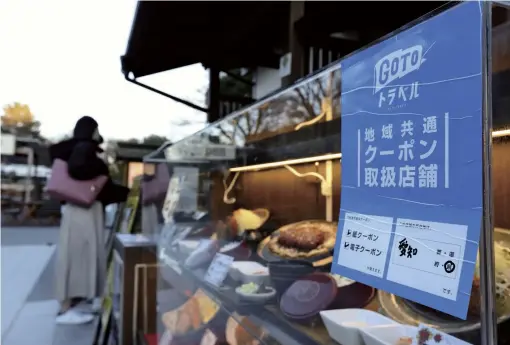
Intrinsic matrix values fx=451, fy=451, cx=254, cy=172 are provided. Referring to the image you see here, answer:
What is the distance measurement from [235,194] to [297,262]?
0.82m

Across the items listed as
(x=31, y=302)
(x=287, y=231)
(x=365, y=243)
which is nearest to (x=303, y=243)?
(x=287, y=231)

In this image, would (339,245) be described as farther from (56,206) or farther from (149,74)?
(56,206)

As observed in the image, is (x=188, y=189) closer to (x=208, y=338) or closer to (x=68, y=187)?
(x=208, y=338)

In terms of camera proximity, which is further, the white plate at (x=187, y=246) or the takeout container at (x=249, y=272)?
the white plate at (x=187, y=246)

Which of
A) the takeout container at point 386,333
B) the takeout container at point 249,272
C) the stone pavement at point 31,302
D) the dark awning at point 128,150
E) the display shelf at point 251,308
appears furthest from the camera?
the dark awning at point 128,150

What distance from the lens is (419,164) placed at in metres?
0.75

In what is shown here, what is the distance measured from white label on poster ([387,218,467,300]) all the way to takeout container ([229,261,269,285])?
1.08 metres

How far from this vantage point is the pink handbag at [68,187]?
12.5 ft

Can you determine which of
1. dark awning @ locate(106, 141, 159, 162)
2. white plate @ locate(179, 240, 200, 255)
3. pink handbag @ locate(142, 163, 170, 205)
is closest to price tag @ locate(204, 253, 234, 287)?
white plate @ locate(179, 240, 200, 255)

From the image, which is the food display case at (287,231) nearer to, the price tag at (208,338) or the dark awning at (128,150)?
the price tag at (208,338)

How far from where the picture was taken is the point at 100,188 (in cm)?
400

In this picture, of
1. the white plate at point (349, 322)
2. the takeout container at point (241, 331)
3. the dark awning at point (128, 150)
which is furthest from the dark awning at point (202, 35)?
the white plate at point (349, 322)

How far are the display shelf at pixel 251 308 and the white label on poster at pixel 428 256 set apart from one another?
61 centimetres

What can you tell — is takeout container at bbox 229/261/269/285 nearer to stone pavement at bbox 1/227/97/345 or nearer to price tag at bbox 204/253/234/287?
price tag at bbox 204/253/234/287
